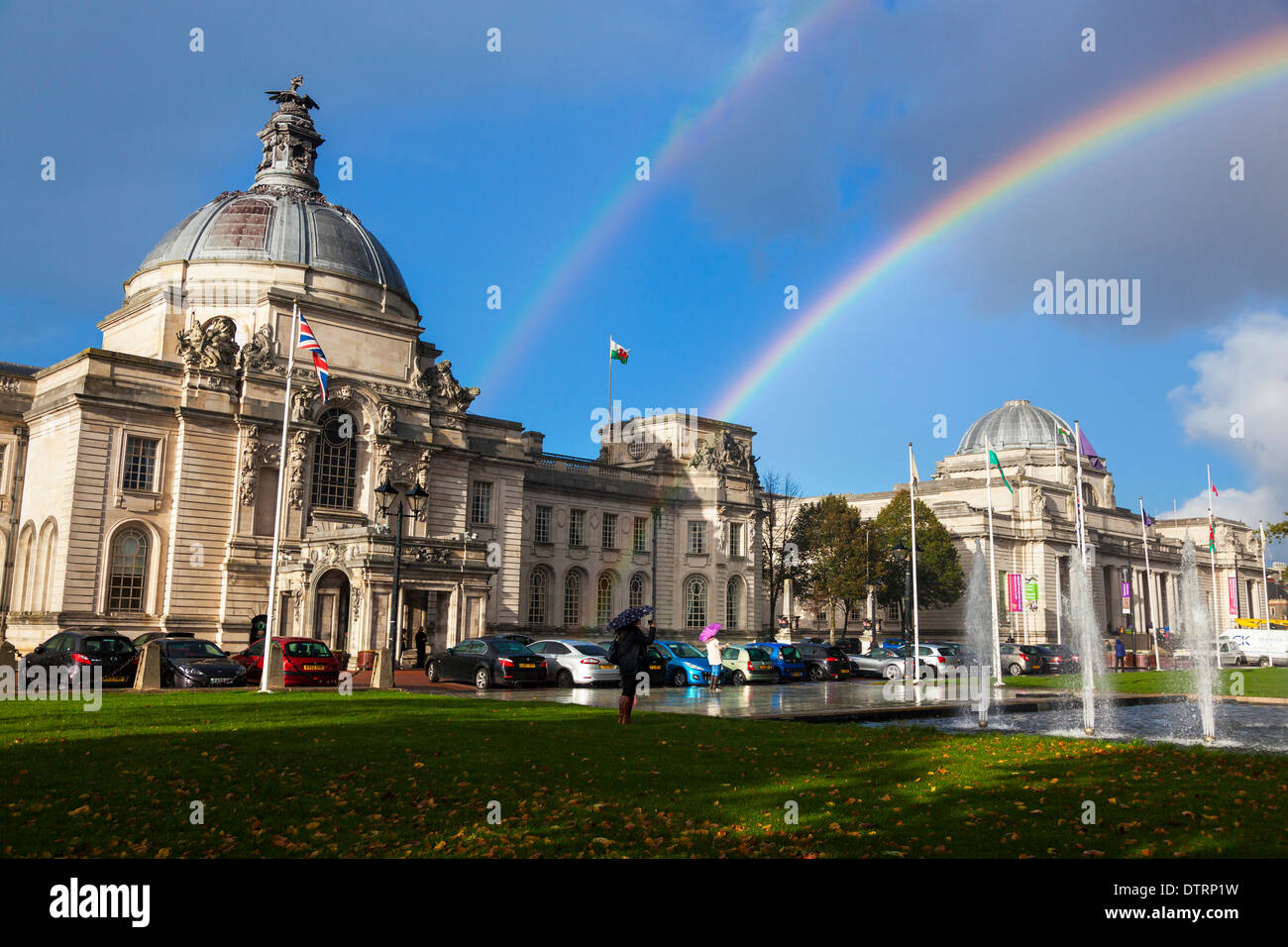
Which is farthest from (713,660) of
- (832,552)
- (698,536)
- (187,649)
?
(832,552)

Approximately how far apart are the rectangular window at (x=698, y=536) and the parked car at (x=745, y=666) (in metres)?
24.8

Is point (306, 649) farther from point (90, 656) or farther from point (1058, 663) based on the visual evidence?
point (1058, 663)

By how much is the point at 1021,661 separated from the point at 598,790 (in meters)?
50.8

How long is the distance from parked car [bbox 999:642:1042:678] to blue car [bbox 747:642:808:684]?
662 inches

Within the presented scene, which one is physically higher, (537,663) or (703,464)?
(703,464)

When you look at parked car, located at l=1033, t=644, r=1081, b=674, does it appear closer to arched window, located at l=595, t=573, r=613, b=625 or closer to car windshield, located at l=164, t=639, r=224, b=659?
arched window, located at l=595, t=573, r=613, b=625

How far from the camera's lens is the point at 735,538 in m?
69.4

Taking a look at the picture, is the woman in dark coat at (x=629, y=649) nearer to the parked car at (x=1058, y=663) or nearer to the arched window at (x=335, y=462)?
the arched window at (x=335, y=462)

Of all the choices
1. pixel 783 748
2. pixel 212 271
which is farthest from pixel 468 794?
pixel 212 271
